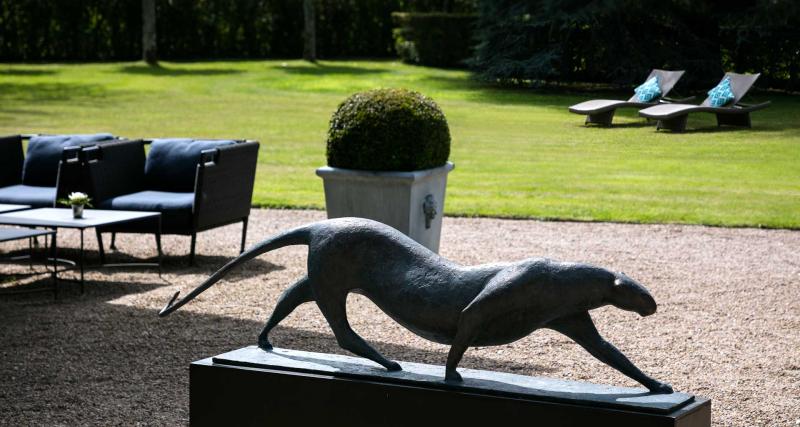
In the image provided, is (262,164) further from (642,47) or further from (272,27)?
(272,27)

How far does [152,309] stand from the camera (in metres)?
7.73

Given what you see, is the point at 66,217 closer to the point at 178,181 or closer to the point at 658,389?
the point at 178,181

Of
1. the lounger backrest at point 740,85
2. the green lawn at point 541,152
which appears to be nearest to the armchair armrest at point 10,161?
the green lawn at point 541,152

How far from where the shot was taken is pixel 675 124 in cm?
1113

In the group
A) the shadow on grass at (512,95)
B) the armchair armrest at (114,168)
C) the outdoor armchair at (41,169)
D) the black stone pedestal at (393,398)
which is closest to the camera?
the black stone pedestal at (393,398)

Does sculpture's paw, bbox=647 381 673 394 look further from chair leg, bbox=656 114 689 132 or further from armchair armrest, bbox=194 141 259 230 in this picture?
chair leg, bbox=656 114 689 132

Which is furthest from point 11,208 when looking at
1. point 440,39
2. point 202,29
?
point 202,29

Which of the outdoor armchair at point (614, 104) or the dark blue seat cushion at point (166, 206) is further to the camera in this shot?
the outdoor armchair at point (614, 104)

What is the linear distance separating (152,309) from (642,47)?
251 inches

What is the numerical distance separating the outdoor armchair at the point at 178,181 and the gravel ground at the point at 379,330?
0.36 meters

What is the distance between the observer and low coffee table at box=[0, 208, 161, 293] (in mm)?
8344

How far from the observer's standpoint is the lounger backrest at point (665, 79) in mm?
11503

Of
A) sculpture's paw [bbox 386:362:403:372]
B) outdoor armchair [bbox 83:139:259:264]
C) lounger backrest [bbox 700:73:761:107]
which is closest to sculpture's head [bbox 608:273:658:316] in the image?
sculpture's paw [bbox 386:362:403:372]

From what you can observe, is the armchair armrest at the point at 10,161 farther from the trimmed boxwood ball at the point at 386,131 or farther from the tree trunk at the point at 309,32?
the tree trunk at the point at 309,32
